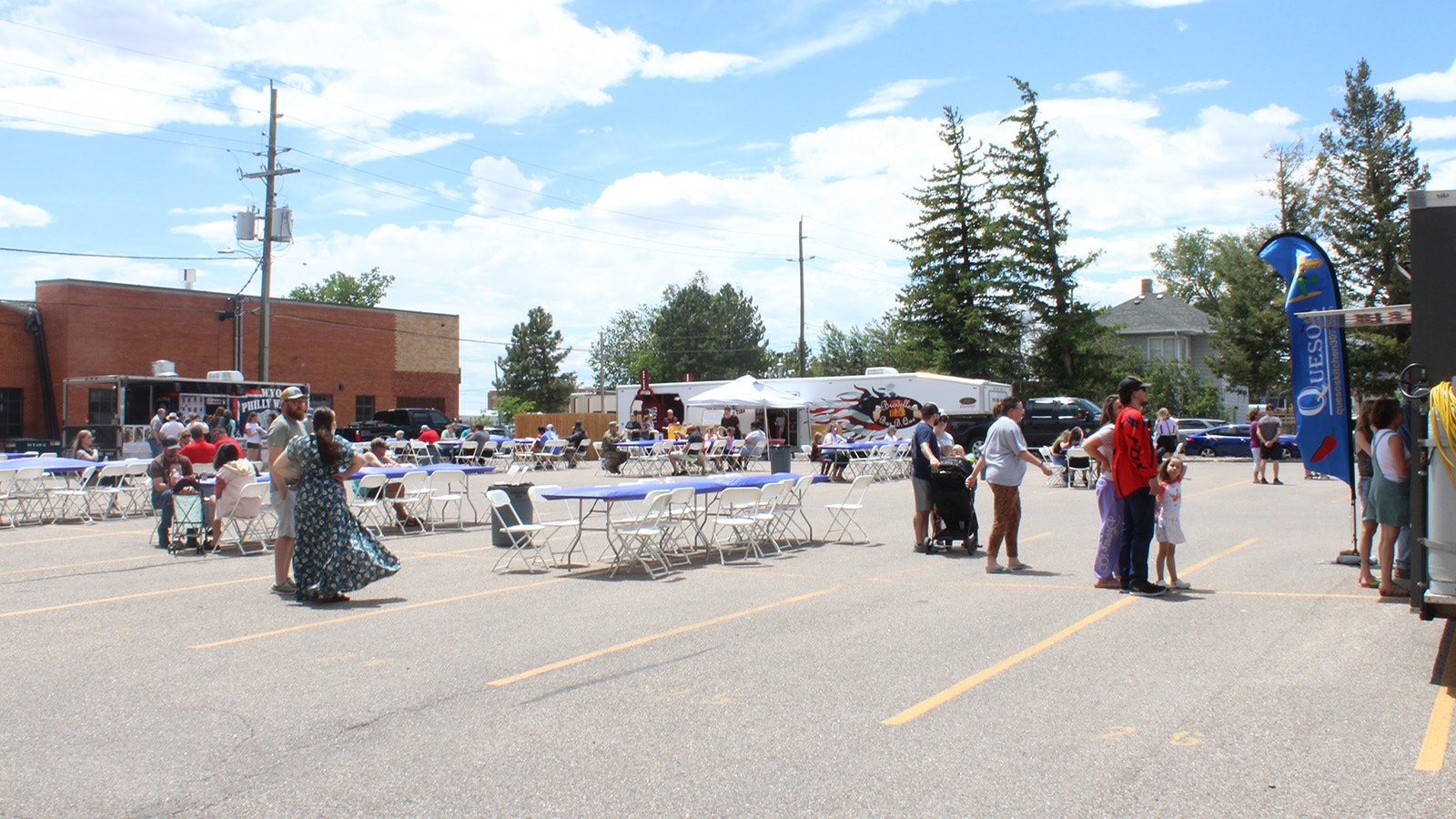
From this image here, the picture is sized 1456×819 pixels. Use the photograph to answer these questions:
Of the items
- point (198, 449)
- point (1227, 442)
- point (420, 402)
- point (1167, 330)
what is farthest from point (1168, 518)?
point (1167, 330)

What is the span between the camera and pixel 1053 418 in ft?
101

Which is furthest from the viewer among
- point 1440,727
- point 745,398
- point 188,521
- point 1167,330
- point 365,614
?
point 1167,330

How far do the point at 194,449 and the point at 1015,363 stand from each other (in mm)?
37760

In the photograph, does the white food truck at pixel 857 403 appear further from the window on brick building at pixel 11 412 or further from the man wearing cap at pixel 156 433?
the window on brick building at pixel 11 412

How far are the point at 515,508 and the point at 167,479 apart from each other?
453 cm

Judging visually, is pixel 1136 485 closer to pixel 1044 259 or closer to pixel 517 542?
pixel 517 542

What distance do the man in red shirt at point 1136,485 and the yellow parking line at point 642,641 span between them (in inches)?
90.0

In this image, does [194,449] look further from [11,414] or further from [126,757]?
[11,414]

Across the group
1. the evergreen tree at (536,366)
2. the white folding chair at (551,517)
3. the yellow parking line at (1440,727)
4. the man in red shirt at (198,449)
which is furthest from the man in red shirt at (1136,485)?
the evergreen tree at (536,366)

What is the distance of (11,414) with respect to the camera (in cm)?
3616

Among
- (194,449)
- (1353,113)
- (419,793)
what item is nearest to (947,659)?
(419,793)

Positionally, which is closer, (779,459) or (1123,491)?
(1123,491)

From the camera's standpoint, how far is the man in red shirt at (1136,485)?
834 centimetres

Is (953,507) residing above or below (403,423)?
below
